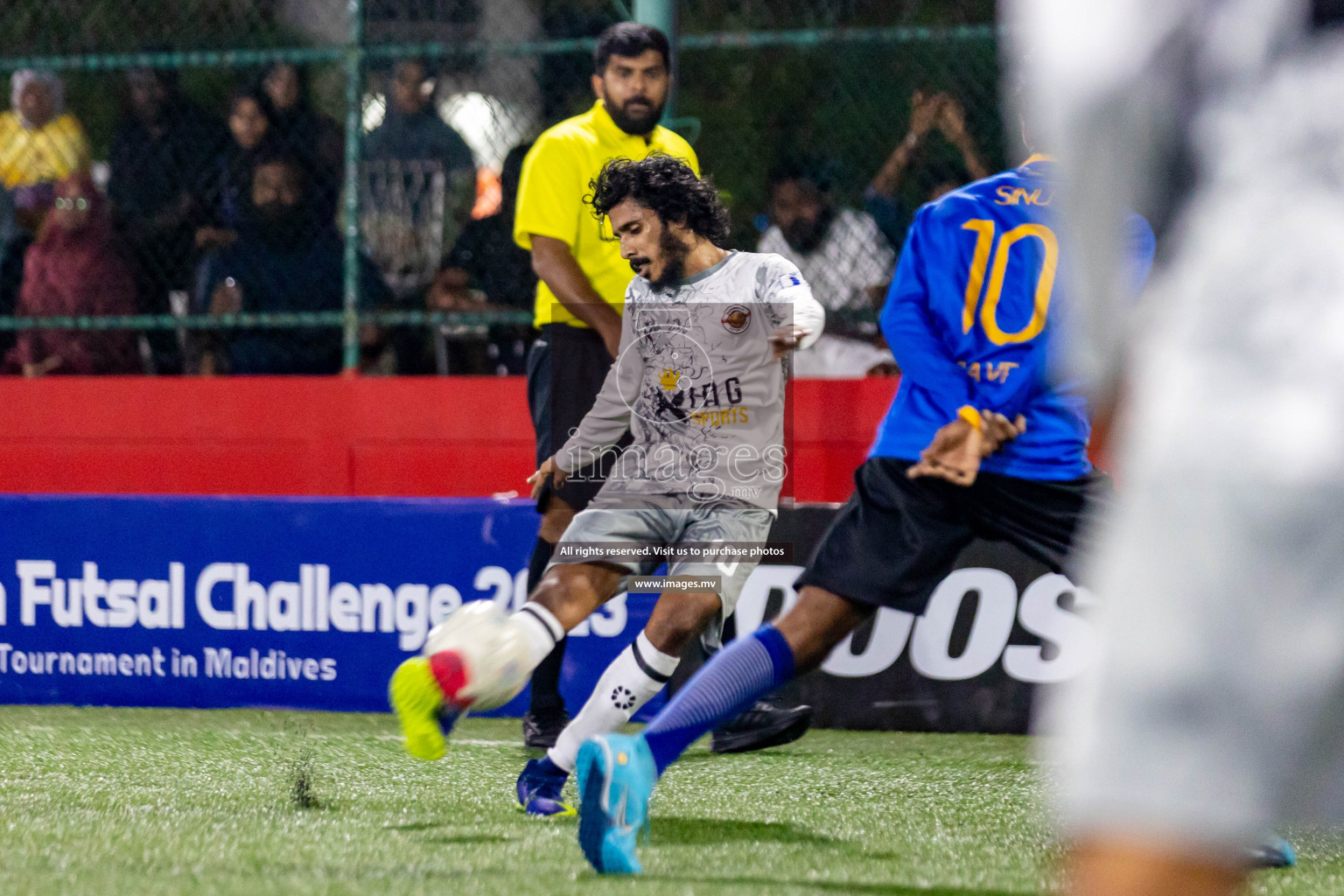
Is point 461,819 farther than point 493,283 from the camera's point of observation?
No

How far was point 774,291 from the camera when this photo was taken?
12.9ft

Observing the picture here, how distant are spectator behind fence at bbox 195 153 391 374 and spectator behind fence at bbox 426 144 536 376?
297 millimetres

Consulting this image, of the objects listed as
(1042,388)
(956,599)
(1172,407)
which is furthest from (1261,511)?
(956,599)

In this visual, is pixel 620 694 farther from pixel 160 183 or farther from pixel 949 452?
pixel 160 183

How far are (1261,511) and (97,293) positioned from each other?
21.4ft

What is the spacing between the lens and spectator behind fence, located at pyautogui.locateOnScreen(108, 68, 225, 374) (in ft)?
23.0

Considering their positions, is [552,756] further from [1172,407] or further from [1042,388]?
[1172,407]

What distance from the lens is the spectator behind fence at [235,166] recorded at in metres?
6.93

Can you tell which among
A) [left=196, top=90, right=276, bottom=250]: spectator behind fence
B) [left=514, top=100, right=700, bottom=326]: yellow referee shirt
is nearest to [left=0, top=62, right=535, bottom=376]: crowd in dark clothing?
[left=196, top=90, right=276, bottom=250]: spectator behind fence

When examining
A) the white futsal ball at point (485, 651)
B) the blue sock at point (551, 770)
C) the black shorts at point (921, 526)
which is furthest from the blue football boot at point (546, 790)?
the black shorts at point (921, 526)

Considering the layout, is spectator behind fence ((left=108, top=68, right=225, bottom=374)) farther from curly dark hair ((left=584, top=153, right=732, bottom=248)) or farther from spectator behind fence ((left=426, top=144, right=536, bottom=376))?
curly dark hair ((left=584, top=153, right=732, bottom=248))

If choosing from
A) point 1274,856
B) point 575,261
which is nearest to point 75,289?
→ point 575,261

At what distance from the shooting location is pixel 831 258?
635cm

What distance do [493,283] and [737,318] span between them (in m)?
2.89
